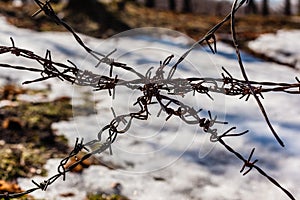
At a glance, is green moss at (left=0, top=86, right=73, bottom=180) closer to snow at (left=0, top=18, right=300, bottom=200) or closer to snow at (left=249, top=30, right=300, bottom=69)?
snow at (left=0, top=18, right=300, bottom=200)

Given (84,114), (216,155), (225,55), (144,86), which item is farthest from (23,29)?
(144,86)

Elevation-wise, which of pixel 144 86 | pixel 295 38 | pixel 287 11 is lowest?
pixel 287 11

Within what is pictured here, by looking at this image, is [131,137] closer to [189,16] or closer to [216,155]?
[216,155]

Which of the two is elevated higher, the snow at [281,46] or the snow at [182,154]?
the snow at [182,154]

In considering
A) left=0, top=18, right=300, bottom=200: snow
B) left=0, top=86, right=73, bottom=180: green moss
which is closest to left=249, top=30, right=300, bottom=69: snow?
left=0, top=18, right=300, bottom=200: snow

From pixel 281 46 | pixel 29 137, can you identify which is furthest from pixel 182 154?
pixel 281 46

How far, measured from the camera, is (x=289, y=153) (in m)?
2.59

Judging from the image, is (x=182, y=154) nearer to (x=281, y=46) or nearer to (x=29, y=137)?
(x=29, y=137)

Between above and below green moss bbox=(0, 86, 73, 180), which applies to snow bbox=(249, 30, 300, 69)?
below

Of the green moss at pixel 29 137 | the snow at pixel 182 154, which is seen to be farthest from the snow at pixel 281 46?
the green moss at pixel 29 137

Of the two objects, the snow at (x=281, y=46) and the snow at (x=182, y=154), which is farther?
the snow at (x=281, y=46)

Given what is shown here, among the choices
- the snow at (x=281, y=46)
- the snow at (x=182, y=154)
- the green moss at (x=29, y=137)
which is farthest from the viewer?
the snow at (x=281, y=46)

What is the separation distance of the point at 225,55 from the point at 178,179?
3.56m

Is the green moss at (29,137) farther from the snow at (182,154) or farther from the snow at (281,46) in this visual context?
the snow at (281,46)
